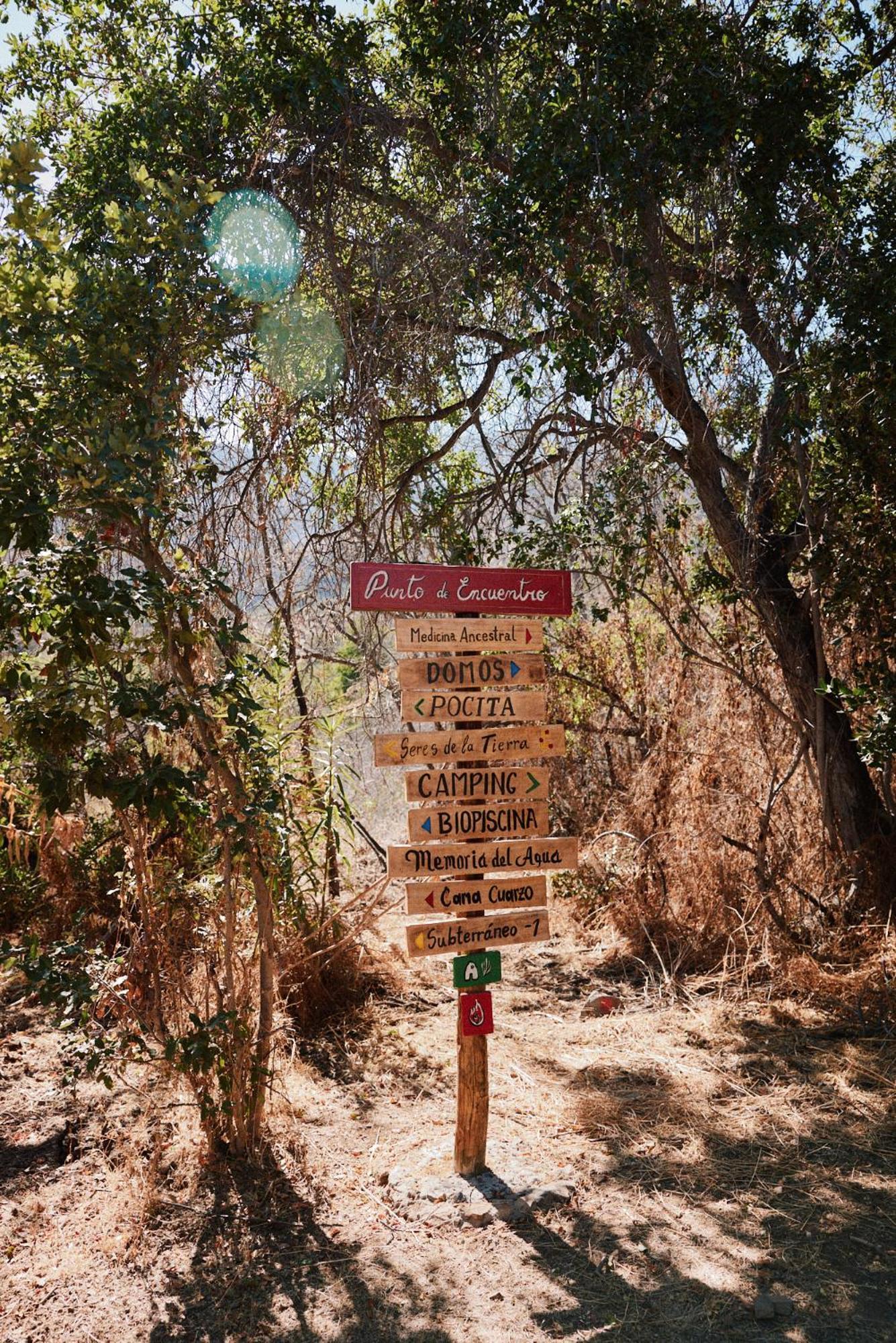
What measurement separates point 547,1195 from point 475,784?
1.50 meters

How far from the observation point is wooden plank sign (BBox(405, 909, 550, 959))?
3.76 m

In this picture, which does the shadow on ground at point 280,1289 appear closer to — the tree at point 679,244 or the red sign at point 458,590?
the red sign at point 458,590

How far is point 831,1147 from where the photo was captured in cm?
416

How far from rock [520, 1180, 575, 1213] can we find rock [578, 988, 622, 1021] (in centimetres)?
202

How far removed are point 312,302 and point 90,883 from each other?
3619mm

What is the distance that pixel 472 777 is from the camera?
3898 mm

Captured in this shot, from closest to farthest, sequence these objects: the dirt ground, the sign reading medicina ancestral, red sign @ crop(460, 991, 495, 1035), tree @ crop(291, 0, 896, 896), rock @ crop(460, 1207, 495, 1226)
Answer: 1. the dirt ground
2. rock @ crop(460, 1207, 495, 1226)
3. the sign reading medicina ancestral
4. red sign @ crop(460, 991, 495, 1035)
5. tree @ crop(291, 0, 896, 896)

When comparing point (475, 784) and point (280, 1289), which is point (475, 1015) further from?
point (280, 1289)

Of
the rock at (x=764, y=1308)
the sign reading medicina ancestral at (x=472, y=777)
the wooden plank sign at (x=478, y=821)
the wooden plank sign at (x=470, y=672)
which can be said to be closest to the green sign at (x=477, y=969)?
the sign reading medicina ancestral at (x=472, y=777)

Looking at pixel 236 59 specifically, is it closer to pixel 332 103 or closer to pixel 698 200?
pixel 332 103

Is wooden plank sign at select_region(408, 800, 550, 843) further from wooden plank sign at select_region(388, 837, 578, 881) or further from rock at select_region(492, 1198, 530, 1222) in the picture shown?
rock at select_region(492, 1198, 530, 1222)

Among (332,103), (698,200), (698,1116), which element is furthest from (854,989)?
(332,103)

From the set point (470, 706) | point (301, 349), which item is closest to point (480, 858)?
point (470, 706)

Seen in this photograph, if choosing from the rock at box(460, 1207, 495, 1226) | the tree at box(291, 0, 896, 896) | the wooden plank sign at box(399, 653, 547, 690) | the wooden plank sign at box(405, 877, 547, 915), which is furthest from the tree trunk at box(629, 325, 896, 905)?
the rock at box(460, 1207, 495, 1226)
